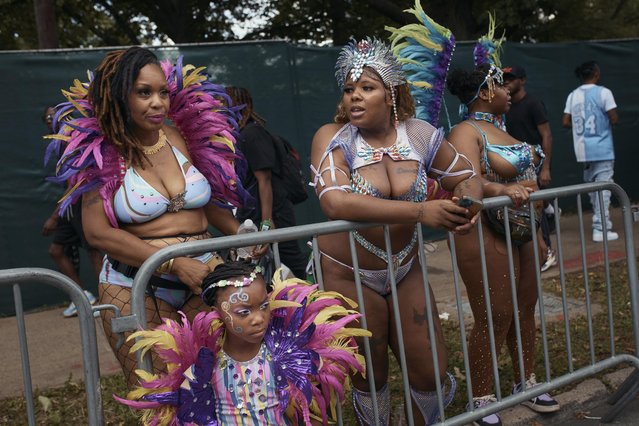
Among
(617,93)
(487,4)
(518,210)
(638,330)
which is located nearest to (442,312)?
(638,330)

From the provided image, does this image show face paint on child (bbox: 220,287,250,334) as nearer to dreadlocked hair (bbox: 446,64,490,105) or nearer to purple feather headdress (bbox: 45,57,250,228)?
purple feather headdress (bbox: 45,57,250,228)

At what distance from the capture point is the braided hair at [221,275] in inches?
93.4

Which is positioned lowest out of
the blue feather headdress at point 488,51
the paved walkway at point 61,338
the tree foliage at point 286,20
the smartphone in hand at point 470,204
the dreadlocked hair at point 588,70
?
the paved walkway at point 61,338

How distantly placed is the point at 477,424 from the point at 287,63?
187 inches

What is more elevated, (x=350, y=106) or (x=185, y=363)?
(x=350, y=106)

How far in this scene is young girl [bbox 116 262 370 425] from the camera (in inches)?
92.0

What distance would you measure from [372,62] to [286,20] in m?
16.7

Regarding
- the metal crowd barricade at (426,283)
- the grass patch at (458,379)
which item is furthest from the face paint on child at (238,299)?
the grass patch at (458,379)

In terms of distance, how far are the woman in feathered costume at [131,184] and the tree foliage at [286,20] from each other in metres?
11.7

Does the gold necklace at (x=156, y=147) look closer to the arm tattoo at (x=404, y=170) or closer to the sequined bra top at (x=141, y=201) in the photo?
the sequined bra top at (x=141, y=201)

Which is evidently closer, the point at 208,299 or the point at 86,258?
the point at 208,299

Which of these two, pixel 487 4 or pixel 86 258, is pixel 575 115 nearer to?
pixel 86 258

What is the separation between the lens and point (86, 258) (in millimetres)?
6711

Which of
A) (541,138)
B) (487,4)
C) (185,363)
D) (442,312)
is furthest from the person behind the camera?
(487,4)
